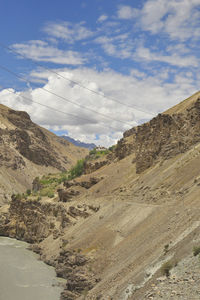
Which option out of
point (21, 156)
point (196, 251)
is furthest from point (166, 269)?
point (21, 156)

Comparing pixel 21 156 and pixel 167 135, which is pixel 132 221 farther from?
pixel 21 156

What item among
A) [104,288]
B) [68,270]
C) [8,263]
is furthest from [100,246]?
[8,263]

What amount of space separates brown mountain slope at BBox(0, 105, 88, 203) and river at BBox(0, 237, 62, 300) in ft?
131

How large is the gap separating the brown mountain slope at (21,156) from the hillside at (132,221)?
126 ft

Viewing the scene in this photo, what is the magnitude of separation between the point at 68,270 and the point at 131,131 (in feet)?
126

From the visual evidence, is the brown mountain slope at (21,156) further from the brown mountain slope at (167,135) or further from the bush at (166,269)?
the bush at (166,269)

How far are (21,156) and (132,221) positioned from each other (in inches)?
3467

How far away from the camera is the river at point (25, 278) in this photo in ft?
76.6

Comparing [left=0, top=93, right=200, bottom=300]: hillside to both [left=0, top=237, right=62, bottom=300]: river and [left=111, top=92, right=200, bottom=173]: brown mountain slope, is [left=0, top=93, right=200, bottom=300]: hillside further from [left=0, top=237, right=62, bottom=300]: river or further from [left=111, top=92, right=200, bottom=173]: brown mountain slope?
[left=0, top=237, right=62, bottom=300]: river

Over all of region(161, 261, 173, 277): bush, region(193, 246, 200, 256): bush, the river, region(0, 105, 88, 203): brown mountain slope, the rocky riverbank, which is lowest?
the river

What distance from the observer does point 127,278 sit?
15359mm

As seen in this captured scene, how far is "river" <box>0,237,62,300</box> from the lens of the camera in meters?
23.4

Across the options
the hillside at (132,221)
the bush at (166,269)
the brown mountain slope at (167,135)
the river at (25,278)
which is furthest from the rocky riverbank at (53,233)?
the bush at (166,269)

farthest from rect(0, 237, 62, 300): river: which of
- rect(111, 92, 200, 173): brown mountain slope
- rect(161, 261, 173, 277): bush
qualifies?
rect(111, 92, 200, 173): brown mountain slope
